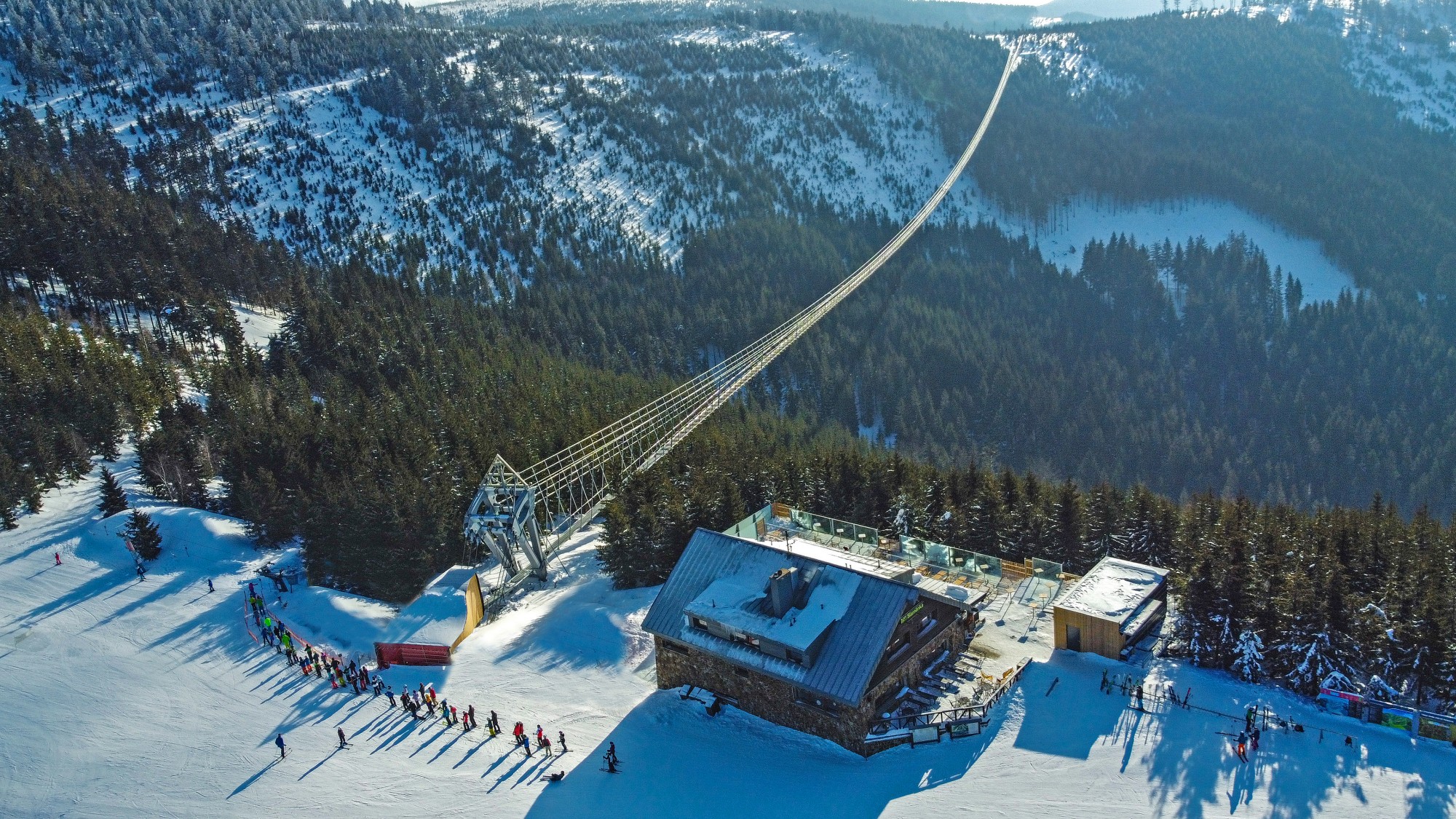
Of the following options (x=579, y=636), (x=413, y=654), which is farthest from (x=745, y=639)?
(x=413, y=654)

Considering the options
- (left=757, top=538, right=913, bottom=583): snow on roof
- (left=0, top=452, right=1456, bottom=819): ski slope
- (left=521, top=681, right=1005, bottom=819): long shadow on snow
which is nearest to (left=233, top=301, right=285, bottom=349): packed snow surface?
(left=0, top=452, right=1456, bottom=819): ski slope

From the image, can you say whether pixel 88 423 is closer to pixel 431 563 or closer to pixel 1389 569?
pixel 431 563

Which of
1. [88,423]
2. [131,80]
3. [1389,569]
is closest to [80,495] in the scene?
[88,423]

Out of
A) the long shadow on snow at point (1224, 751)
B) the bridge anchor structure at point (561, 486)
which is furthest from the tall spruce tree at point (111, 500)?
the long shadow on snow at point (1224, 751)

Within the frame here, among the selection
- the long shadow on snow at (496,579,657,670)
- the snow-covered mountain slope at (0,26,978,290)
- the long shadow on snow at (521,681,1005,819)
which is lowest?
the long shadow on snow at (496,579,657,670)

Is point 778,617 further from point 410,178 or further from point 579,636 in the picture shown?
point 410,178

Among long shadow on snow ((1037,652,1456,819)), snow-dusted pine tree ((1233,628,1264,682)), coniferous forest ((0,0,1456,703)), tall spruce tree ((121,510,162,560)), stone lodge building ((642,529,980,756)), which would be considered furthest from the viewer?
coniferous forest ((0,0,1456,703))

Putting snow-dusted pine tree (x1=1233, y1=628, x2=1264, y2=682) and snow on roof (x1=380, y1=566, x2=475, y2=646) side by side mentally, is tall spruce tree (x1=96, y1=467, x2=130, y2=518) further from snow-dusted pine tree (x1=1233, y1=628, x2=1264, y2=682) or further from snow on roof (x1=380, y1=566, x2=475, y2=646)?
snow-dusted pine tree (x1=1233, y1=628, x2=1264, y2=682)
